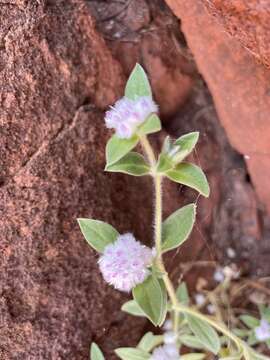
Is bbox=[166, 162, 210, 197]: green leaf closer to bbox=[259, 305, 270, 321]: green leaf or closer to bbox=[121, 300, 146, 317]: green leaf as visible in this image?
bbox=[121, 300, 146, 317]: green leaf

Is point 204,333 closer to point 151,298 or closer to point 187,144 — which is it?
point 151,298

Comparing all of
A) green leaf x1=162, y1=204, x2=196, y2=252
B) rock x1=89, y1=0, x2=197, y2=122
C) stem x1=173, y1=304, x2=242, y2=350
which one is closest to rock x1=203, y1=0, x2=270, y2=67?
green leaf x1=162, y1=204, x2=196, y2=252

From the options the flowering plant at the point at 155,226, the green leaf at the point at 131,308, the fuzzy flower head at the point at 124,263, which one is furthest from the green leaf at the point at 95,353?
the fuzzy flower head at the point at 124,263

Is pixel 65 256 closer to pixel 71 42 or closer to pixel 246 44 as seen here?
pixel 71 42

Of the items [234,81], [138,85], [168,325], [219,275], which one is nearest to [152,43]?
[234,81]

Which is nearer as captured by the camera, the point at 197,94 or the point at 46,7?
the point at 46,7

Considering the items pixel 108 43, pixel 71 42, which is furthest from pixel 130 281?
pixel 108 43

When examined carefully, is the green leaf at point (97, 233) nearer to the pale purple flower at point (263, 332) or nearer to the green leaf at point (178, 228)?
the green leaf at point (178, 228)
